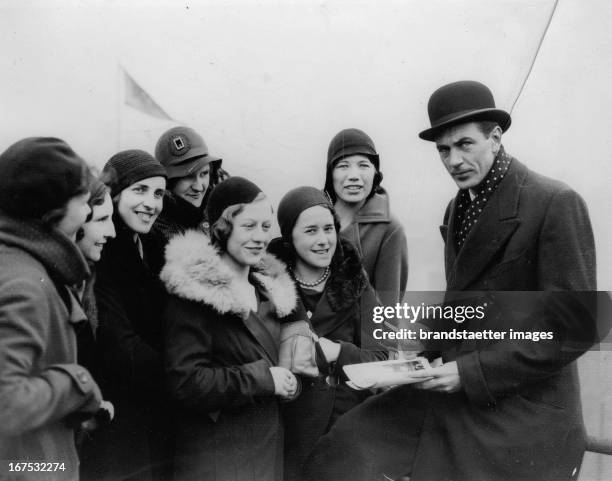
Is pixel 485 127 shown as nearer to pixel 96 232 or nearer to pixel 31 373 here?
pixel 96 232

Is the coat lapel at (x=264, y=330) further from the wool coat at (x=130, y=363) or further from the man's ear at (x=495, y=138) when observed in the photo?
the man's ear at (x=495, y=138)

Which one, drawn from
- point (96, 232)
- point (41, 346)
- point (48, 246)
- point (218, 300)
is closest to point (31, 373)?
point (41, 346)

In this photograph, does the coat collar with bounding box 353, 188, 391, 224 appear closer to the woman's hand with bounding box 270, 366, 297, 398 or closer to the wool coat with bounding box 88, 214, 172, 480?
the woman's hand with bounding box 270, 366, 297, 398

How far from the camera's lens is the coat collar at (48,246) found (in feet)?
6.83

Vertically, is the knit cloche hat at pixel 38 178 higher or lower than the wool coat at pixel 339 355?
higher

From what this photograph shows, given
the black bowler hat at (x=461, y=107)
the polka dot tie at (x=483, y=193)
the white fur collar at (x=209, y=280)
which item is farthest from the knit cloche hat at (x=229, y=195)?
the polka dot tie at (x=483, y=193)

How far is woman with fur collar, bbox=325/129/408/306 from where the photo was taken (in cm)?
282

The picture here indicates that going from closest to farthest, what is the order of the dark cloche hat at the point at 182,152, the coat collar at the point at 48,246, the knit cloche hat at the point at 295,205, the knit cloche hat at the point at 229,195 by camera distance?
the coat collar at the point at 48,246
the knit cloche hat at the point at 229,195
the knit cloche hat at the point at 295,205
the dark cloche hat at the point at 182,152

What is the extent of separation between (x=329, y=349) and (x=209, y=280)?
0.57 meters

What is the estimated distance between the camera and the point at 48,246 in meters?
2.09

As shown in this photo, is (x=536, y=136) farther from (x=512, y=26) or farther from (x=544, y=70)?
(x=512, y=26)

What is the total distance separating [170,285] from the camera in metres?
2.46

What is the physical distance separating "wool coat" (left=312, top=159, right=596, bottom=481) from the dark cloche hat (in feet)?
3.68

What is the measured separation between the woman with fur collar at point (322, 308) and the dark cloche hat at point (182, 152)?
16.0 inches
